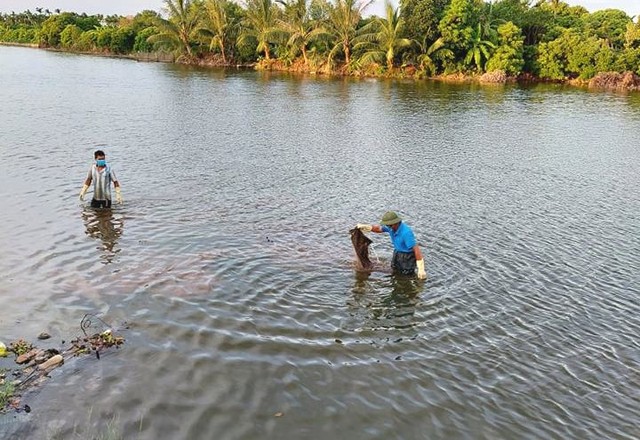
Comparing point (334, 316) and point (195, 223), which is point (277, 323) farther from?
point (195, 223)

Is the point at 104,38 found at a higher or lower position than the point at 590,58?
higher

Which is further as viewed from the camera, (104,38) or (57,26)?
(57,26)

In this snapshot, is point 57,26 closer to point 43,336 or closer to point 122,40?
point 122,40

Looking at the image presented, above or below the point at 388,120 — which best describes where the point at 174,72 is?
above

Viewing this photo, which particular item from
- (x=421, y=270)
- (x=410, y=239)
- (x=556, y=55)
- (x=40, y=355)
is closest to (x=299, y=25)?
(x=556, y=55)

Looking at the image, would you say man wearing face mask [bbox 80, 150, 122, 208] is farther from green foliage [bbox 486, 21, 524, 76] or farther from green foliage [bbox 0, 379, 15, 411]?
green foliage [bbox 486, 21, 524, 76]

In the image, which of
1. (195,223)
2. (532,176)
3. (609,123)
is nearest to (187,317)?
(195,223)

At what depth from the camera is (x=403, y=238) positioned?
42.8 ft

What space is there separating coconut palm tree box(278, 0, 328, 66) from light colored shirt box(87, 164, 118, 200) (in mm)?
64704

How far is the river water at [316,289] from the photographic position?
8.34 meters

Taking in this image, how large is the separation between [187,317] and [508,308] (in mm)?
7291

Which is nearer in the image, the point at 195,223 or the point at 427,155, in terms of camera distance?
the point at 195,223

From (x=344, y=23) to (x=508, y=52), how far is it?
2280cm

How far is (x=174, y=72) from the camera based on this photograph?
71812mm
